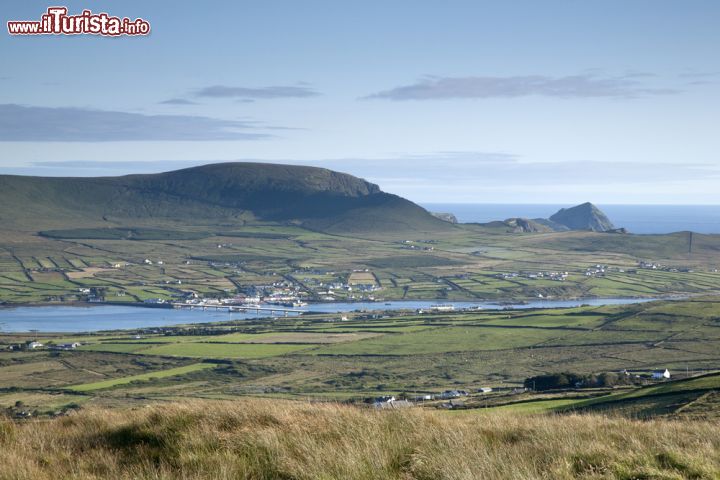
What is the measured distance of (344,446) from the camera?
34.7ft

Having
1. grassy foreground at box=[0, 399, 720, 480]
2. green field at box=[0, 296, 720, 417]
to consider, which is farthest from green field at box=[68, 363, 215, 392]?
grassy foreground at box=[0, 399, 720, 480]

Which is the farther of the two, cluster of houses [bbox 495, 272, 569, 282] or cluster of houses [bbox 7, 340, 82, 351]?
cluster of houses [bbox 495, 272, 569, 282]

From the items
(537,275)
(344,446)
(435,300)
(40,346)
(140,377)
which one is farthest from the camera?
(537,275)

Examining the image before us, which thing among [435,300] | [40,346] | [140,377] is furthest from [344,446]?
[435,300]

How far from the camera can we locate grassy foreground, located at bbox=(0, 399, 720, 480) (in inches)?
378

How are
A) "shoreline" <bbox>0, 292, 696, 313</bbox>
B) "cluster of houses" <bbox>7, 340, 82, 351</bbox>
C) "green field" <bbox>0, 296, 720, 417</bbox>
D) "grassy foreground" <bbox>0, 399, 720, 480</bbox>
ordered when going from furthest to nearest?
1. "shoreline" <bbox>0, 292, 696, 313</bbox>
2. "cluster of houses" <bbox>7, 340, 82, 351</bbox>
3. "green field" <bbox>0, 296, 720, 417</bbox>
4. "grassy foreground" <bbox>0, 399, 720, 480</bbox>

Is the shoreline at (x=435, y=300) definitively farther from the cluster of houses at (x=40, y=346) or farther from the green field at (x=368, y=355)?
the cluster of houses at (x=40, y=346)

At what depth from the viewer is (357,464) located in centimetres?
962

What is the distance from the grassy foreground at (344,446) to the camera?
9609mm

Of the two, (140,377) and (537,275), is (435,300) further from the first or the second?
(140,377)

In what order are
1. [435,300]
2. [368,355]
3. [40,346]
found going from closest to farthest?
[368,355] → [40,346] → [435,300]

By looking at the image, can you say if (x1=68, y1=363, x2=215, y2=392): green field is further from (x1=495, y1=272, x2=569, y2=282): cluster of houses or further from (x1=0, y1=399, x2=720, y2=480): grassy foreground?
(x1=495, y1=272, x2=569, y2=282): cluster of houses

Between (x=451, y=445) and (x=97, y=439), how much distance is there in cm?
565

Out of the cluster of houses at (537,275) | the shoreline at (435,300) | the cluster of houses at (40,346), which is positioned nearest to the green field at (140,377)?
the cluster of houses at (40,346)
